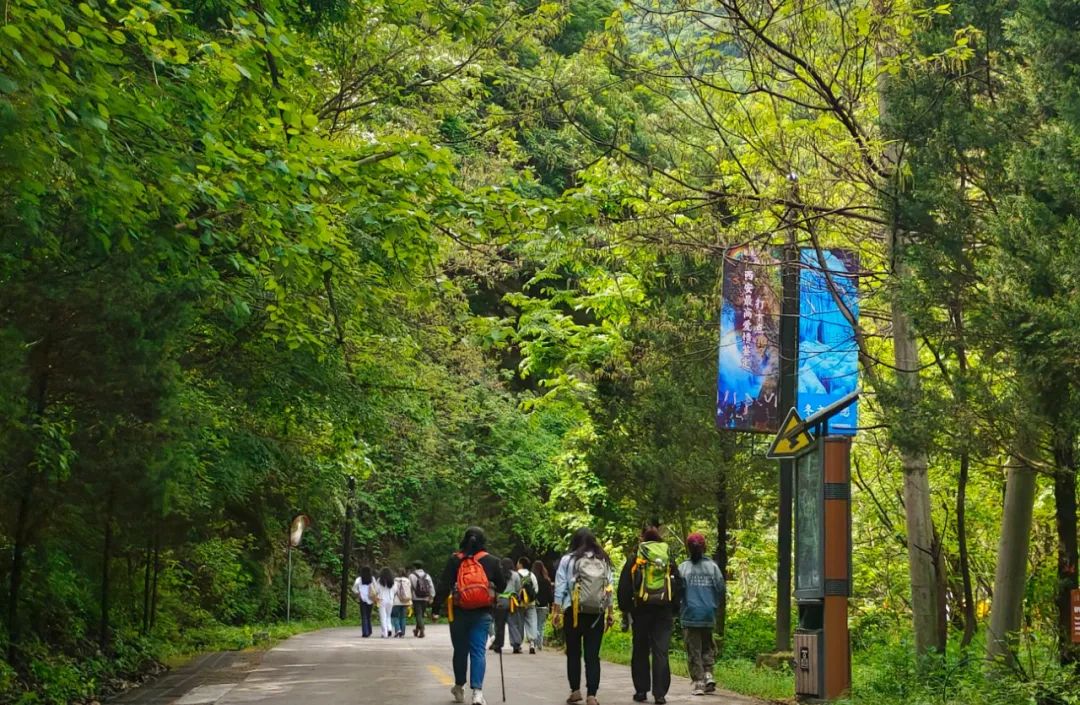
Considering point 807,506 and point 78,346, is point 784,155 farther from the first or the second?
point 78,346

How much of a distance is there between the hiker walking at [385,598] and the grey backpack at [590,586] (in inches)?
825

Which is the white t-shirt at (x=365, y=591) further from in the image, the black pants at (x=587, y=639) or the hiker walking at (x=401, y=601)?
the black pants at (x=587, y=639)

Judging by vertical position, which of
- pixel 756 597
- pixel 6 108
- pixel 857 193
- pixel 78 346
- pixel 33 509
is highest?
pixel 857 193

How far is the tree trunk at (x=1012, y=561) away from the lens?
1202 centimetres

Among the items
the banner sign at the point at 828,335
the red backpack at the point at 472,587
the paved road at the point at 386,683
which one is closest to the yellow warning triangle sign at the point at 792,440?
the banner sign at the point at 828,335

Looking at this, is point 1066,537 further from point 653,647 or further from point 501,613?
point 501,613

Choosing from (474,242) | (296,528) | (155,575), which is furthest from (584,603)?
(296,528)

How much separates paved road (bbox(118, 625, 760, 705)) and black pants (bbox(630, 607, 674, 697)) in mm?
337

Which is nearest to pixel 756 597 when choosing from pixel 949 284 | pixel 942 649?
pixel 942 649

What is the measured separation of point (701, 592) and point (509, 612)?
6753 mm

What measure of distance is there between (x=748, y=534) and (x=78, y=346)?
677 inches

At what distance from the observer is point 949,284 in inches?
436

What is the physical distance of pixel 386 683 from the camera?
51.9 feet

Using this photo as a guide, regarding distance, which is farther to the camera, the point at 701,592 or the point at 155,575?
the point at 155,575
